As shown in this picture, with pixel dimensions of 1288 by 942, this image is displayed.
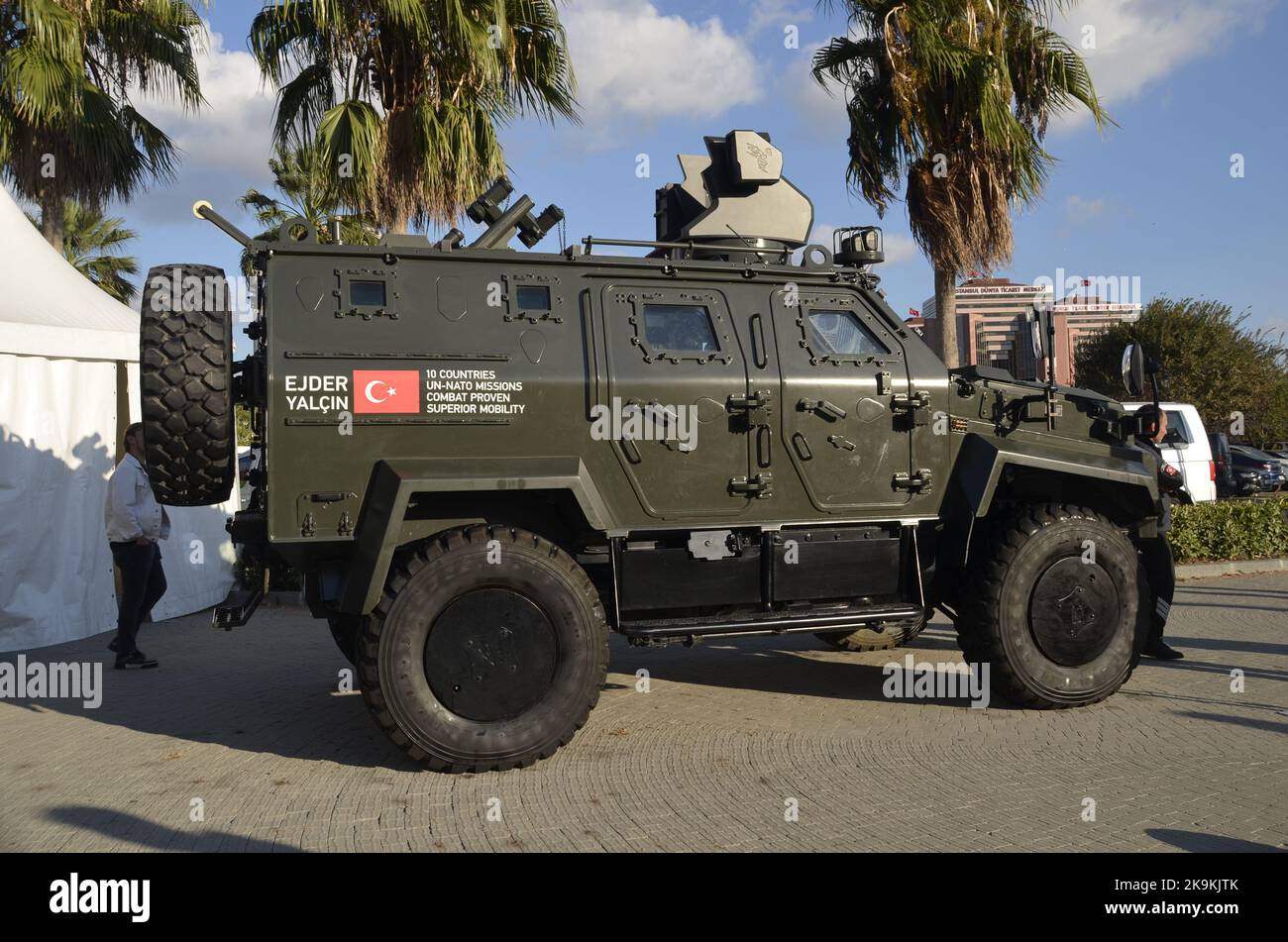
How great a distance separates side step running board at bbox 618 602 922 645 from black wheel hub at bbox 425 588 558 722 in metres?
0.60

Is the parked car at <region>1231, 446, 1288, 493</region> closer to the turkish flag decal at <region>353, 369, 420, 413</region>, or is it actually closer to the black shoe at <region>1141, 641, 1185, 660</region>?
the black shoe at <region>1141, 641, 1185, 660</region>

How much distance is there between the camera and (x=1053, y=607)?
6.04 m

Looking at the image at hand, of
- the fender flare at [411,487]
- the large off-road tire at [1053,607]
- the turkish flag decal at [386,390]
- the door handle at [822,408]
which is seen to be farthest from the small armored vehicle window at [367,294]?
the large off-road tire at [1053,607]

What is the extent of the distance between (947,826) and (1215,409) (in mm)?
33511

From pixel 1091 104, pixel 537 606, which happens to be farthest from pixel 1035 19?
pixel 537 606

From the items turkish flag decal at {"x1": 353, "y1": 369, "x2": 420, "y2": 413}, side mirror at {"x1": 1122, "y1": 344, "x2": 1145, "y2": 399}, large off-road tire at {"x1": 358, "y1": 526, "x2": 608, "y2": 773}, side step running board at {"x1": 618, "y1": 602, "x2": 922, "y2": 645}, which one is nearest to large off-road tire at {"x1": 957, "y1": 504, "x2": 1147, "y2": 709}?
side step running board at {"x1": 618, "y1": 602, "x2": 922, "y2": 645}

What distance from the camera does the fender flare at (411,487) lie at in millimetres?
5012

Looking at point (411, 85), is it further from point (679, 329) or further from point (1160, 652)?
point (1160, 652)

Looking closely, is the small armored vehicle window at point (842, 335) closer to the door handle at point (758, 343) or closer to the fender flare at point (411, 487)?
the door handle at point (758, 343)

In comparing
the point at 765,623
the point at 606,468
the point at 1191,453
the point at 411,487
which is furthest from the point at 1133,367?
the point at 1191,453

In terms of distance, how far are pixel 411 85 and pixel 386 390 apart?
7.64 m

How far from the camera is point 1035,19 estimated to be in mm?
13773

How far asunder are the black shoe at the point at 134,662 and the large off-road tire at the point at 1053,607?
626 centimetres
